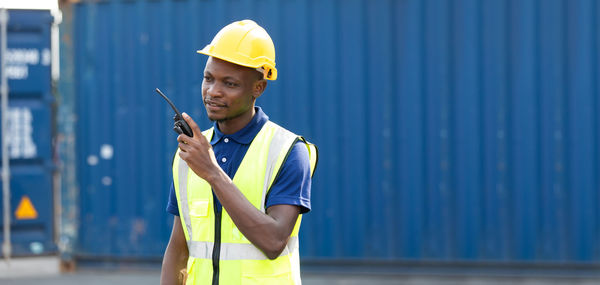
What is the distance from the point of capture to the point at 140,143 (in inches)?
277

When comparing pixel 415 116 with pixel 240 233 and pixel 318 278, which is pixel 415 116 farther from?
pixel 240 233

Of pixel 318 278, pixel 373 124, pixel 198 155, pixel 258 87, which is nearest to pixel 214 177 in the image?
pixel 198 155

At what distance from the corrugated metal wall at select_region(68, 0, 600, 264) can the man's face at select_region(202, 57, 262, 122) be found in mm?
4709

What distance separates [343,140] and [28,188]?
3.26 meters

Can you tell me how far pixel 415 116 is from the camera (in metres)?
6.63

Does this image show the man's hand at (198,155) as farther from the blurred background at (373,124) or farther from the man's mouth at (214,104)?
the blurred background at (373,124)

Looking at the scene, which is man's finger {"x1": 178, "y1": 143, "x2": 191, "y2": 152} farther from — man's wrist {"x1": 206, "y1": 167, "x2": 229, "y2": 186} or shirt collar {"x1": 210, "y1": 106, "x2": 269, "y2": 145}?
shirt collar {"x1": 210, "y1": 106, "x2": 269, "y2": 145}

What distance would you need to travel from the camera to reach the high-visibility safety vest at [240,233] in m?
2.00

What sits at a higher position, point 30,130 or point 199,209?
point 30,130

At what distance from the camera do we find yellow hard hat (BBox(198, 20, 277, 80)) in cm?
201

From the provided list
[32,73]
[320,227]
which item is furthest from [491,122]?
[32,73]

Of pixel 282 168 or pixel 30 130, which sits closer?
pixel 282 168

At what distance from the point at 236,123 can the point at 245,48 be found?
225 millimetres

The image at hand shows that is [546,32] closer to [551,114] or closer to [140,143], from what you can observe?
[551,114]
